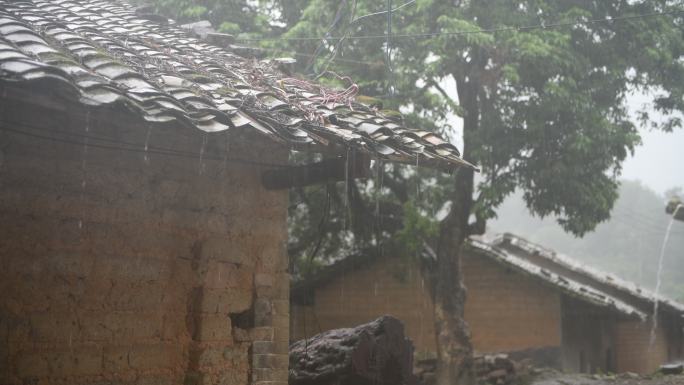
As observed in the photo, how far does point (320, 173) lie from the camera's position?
616cm

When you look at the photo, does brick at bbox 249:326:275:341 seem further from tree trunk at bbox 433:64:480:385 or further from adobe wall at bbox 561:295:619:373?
adobe wall at bbox 561:295:619:373

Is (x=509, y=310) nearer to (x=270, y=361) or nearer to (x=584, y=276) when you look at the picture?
(x=584, y=276)

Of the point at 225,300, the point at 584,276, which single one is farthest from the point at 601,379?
the point at 225,300

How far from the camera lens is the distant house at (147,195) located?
4.96m

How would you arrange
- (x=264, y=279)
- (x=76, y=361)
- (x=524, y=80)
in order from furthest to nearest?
1. (x=524, y=80)
2. (x=264, y=279)
3. (x=76, y=361)

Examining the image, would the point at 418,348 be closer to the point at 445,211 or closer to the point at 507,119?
the point at 445,211

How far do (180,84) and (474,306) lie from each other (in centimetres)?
1490

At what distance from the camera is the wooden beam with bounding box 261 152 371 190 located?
5887mm

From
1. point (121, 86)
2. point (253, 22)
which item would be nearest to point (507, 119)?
point (253, 22)

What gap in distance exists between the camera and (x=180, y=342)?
5812 mm

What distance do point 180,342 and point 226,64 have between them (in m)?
2.71

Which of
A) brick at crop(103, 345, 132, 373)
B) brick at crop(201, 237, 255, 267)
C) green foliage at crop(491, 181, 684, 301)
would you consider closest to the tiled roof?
brick at crop(201, 237, 255, 267)

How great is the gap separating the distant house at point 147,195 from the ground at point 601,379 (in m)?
10.9

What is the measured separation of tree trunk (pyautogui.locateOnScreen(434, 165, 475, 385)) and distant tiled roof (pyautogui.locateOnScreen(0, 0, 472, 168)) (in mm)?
6264
